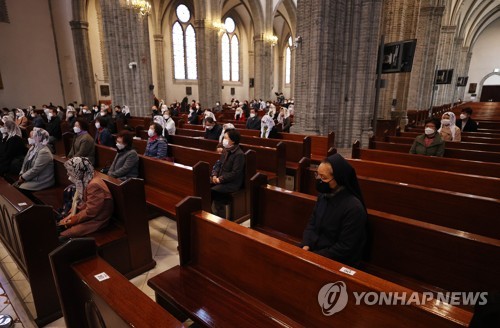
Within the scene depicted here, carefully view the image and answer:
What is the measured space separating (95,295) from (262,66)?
21.7 metres

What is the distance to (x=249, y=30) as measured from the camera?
84.8ft

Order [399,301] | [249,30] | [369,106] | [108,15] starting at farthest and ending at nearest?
[249,30], [108,15], [369,106], [399,301]

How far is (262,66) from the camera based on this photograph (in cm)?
2153

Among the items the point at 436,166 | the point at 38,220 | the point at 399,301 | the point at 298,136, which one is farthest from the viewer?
the point at 298,136

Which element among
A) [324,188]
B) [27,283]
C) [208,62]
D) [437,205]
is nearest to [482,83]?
[208,62]

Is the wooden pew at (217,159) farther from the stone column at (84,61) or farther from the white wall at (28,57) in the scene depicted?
the stone column at (84,61)

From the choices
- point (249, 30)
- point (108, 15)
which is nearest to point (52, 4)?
point (108, 15)

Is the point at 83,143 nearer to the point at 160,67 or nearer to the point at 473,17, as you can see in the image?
the point at 160,67

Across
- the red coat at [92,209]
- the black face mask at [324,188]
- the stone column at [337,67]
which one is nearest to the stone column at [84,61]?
the stone column at [337,67]

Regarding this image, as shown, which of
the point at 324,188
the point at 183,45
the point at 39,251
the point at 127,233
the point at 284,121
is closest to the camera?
the point at 324,188

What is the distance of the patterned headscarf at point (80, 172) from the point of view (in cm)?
289

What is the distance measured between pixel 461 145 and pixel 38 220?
20.9ft

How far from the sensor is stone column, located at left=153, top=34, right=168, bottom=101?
2047 centimetres

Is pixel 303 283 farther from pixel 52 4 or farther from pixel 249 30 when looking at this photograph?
pixel 249 30
